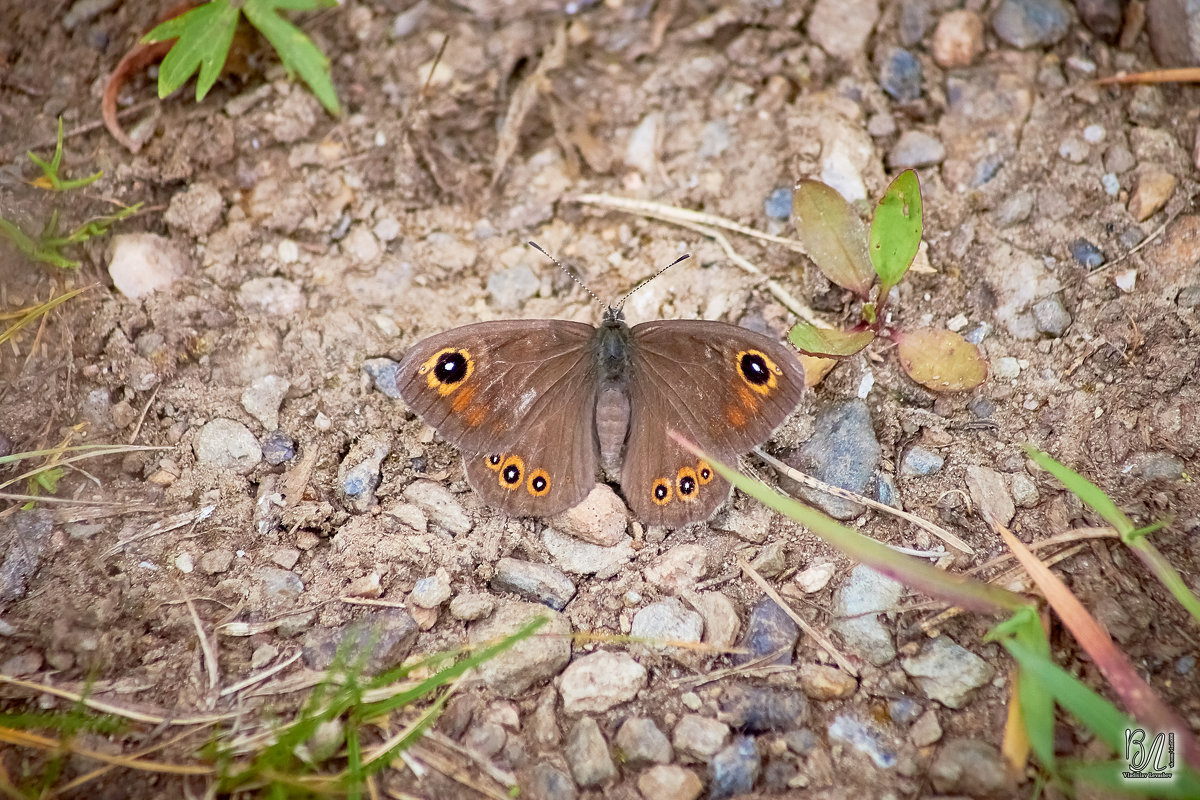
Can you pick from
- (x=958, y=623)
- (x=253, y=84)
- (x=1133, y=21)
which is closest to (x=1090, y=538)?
(x=958, y=623)

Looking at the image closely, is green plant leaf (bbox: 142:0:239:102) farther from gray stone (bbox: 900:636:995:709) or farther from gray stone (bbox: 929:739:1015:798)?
gray stone (bbox: 929:739:1015:798)

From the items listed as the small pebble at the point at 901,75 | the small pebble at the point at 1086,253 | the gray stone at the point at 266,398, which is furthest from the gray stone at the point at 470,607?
the small pebble at the point at 901,75

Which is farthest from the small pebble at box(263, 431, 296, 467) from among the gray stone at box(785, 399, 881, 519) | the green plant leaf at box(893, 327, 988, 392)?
the green plant leaf at box(893, 327, 988, 392)

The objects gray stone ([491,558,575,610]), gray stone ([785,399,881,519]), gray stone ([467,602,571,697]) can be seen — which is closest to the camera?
gray stone ([467,602,571,697])

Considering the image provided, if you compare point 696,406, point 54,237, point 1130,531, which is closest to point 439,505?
point 696,406

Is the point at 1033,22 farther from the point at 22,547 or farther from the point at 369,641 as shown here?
the point at 22,547

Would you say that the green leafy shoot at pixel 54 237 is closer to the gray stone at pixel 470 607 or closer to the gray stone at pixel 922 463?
the gray stone at pixel 470 607

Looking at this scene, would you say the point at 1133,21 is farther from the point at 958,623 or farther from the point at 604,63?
the point at 958,623

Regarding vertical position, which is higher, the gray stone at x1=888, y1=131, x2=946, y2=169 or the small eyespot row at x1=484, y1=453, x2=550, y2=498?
the gray stone at x1=888, y1=131, x2=946, y2=169
